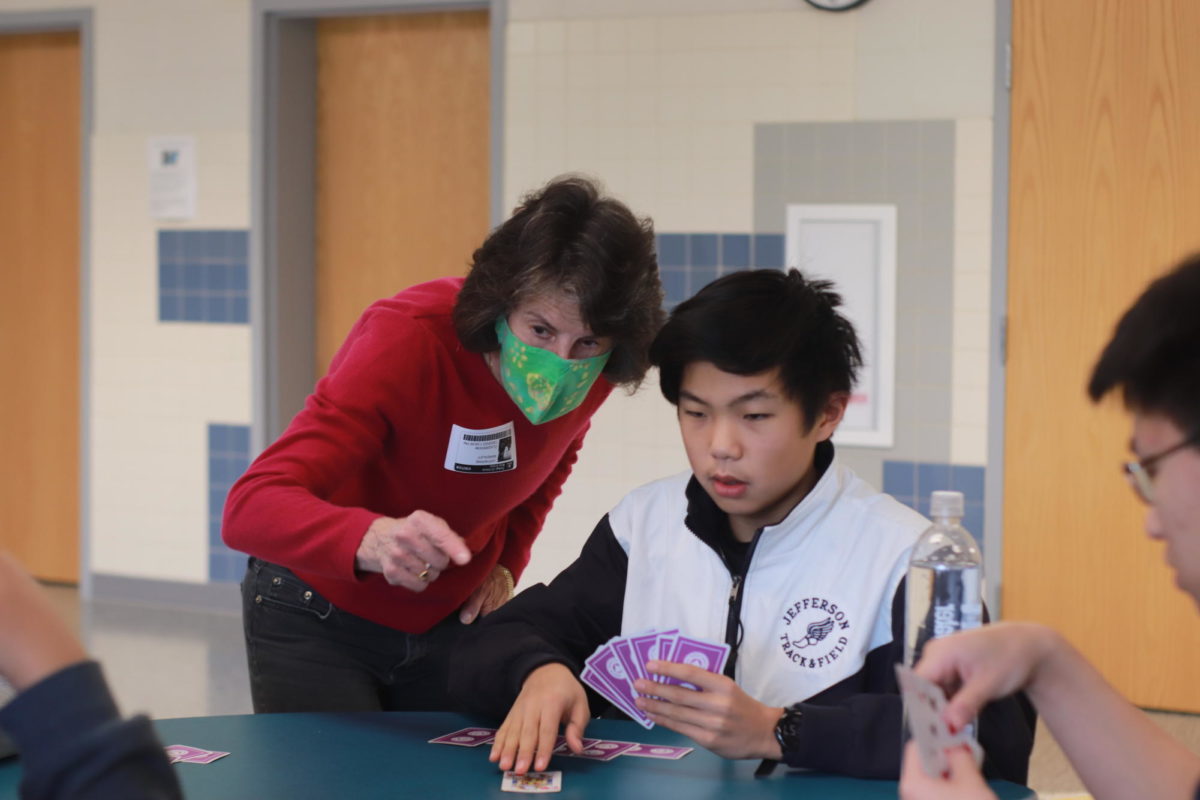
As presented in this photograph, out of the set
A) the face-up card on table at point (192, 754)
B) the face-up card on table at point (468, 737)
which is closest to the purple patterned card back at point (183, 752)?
the face-up card on table at point (192, 754)

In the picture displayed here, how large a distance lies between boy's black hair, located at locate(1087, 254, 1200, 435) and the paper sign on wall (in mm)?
4721

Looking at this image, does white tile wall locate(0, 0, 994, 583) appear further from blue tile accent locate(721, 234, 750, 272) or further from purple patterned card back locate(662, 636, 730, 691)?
purple patterned card back locate(662, 636, 730, 691)

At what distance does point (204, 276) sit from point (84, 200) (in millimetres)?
654

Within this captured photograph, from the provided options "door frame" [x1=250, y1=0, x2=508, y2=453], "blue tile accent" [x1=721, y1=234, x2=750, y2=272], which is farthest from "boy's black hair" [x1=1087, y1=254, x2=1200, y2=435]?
"door frame" [x1=250, y1=0, x2=508, y2=453]

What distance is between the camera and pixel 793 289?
1.91 meters

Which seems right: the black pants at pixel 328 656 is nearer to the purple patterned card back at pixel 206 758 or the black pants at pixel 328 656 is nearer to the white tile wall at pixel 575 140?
the purple patterned card back at pixel 206 758

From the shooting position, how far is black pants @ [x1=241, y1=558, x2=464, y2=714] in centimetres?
209

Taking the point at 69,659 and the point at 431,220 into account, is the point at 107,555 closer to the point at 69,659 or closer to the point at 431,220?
the point at 431,220

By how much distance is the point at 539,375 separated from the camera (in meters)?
2.04

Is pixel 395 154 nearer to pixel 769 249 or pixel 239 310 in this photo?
pixel 239 310

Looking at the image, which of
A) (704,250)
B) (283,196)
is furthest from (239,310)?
(704,250)

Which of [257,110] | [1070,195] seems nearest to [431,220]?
[257,110]

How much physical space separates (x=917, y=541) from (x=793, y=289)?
0.42 m

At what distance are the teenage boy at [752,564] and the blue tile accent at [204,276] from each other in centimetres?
358
